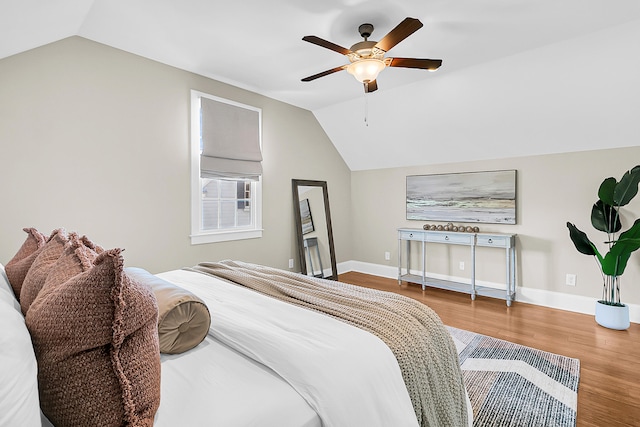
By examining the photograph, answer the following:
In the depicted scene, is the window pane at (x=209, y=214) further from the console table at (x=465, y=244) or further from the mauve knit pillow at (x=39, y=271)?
the console table at (x=465, y=244)

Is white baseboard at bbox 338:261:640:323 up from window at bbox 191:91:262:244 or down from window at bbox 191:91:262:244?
down

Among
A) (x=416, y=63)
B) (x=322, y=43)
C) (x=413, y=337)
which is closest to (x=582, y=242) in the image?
(x=416, y=63)

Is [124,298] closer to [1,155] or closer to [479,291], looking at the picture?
[1,155]

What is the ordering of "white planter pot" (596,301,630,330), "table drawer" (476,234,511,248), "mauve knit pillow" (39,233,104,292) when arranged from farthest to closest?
"table drawer" (476,234,511,248), "white planter pot" (596,301,630,330), "mauve knit pillow" (39,233,104,292)

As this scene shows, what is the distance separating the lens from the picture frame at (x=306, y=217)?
4703mm

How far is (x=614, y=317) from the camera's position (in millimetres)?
3111

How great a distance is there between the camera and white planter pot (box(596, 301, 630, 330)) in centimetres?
309

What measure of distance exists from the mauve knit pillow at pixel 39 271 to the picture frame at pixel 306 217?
3.50 m

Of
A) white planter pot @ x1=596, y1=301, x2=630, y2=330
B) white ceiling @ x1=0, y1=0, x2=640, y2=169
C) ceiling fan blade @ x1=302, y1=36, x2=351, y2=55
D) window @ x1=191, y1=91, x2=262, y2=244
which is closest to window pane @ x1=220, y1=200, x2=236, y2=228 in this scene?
window @ x1=191, y1=91, x2=262, y2=244

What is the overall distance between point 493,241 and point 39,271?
166 inches

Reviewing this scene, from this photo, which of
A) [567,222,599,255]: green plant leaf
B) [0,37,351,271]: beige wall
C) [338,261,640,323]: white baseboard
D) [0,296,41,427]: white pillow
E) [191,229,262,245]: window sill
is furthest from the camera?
[191,229,262,245]: window sill

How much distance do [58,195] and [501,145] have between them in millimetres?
4657

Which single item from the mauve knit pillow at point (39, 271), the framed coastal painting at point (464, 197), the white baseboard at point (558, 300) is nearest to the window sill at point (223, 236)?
the mauve knit pillow at point (39, 271)

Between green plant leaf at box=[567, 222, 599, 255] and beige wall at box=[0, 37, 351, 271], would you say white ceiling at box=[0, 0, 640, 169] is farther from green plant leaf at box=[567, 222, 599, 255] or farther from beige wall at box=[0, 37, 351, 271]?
green plant leaf at box=[567, 222, 599, 255]
